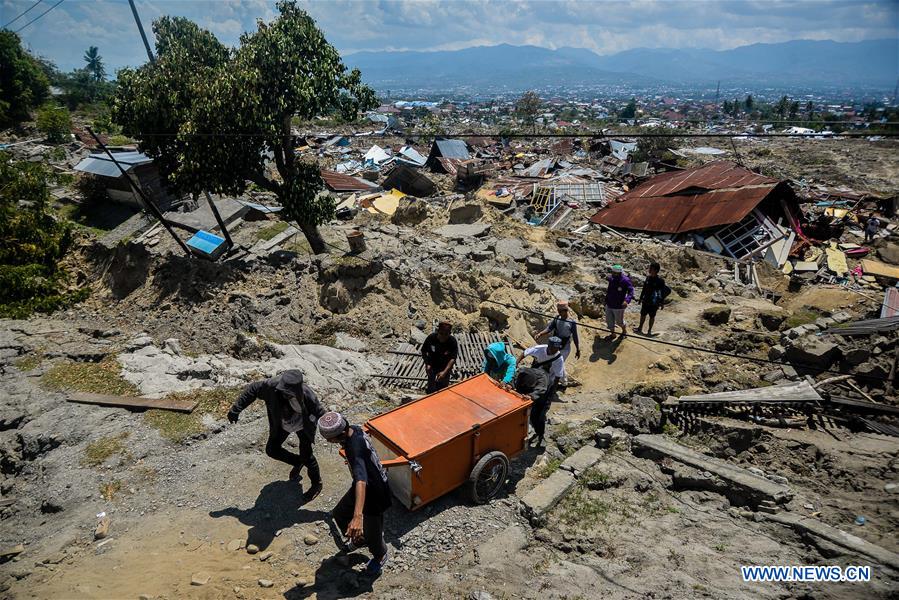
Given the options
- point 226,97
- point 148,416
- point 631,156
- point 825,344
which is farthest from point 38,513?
point 631,156

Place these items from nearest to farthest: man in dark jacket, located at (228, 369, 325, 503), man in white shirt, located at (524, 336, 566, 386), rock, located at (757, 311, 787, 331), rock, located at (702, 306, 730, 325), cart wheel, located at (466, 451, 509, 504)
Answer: man in dark jacket, located at (228, 369, 325, 503) → cart wheel, located at (466, 451, 509, 504) → man in white shirt, located at (524, 336, 566, 386) → rock, located at (757, 311, 787, 331) → rock, located at (702, 306, 730, 325)

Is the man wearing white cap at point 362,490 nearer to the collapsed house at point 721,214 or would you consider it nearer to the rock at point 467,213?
the rock at point 467,213

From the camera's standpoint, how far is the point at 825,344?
28.7ft

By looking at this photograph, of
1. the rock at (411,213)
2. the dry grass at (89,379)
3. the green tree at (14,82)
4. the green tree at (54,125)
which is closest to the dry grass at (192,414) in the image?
the dry grass at (89,379)

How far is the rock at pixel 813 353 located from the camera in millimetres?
8539

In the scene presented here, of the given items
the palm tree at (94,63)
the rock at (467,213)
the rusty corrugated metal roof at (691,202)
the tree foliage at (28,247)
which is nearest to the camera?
the tree foliage at (28,247)

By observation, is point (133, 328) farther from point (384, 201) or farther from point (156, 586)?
point (384, 201)

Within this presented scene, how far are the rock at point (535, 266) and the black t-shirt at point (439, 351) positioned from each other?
8337mm

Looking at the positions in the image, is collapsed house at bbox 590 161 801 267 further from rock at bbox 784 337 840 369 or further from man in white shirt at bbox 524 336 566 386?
man in white shirt at bbox 524 336 566 386

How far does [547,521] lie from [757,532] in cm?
218

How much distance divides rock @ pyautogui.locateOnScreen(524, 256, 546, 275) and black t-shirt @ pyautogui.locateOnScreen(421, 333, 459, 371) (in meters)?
8.34

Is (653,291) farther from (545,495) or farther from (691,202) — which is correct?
(691,202)

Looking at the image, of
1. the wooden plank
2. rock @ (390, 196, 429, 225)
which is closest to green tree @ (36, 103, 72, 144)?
rock @ (390, 196, 429, 225)

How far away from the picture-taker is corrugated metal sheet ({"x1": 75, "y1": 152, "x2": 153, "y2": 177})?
16672 millimetres
